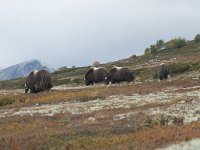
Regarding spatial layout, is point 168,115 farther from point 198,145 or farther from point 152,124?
point 198,145

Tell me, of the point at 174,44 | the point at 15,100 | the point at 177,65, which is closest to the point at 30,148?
the point at 15,100

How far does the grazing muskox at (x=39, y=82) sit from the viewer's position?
5491 centimetres

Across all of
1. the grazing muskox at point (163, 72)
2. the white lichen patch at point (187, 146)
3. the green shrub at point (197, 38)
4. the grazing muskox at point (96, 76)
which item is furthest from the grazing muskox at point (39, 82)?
the green shrub at point (197, 38)

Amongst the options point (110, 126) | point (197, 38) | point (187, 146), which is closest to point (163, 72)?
point (110, 126)

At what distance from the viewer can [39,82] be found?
181 ft

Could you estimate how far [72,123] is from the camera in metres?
25.4

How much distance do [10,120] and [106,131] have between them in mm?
8947

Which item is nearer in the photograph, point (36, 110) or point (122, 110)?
point (122, 110)

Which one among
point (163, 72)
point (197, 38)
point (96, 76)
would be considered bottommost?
point (163, 72)

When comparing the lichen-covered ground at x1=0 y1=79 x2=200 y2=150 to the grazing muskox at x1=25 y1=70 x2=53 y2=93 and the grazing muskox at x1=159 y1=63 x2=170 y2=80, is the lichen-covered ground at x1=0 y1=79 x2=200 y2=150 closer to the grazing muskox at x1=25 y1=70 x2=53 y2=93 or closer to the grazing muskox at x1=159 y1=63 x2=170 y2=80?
the grazing muskox at x1=25 y1=70 x2=53 y2=93

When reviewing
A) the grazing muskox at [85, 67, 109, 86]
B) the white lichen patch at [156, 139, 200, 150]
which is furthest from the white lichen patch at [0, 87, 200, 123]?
the grazing muskox at [85, 67, 109, 86]

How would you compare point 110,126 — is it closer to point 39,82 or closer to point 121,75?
point 39,82

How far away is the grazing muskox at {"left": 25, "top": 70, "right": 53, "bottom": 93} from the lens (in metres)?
54.9

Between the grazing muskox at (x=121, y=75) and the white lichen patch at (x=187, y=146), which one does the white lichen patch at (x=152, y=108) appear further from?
the grazing muskox at (x=121, y=75)
